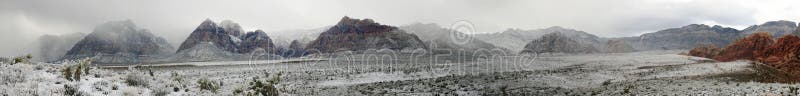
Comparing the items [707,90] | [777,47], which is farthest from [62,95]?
[777,47]

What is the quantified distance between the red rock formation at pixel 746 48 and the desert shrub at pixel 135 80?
6758cm

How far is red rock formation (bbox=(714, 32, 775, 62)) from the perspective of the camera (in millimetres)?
67438

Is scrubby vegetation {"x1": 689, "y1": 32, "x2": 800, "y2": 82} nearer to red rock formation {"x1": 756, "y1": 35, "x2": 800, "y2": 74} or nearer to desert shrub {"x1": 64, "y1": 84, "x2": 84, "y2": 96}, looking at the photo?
red rock formation {"x1": 756, "y1": 35, "x2": 800, "y2": 74}

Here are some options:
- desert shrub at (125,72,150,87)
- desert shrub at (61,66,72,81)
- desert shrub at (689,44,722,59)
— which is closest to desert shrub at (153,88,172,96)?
desert shrub at (125,72,150,87)

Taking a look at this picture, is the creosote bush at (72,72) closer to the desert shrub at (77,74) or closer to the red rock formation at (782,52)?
the desert shrub at (77,74)

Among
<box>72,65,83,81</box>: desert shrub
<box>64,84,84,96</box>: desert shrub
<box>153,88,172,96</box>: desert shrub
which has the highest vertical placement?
<box>72,65,83,81</box>: desert shrub

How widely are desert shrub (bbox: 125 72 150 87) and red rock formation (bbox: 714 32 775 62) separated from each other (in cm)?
6758

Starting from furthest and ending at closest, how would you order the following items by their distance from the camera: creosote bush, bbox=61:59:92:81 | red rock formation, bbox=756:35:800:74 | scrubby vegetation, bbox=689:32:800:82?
scrubby vegetation, bbox=689:32:800:82
red rock formation, bbox=756:35:800:74
creosote bush, bbox=61:59:92:81

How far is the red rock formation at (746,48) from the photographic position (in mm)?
67438

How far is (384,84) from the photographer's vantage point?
113ft

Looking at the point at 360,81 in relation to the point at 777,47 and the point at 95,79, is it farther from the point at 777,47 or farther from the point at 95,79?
the point at 777,47

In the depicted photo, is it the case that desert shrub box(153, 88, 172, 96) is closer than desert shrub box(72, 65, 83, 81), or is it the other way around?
desert shrub box(153, 88, 172, 96)

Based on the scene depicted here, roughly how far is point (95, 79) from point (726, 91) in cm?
2887

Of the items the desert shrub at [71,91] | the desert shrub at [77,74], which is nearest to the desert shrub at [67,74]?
the desert shrub at [77,74]
